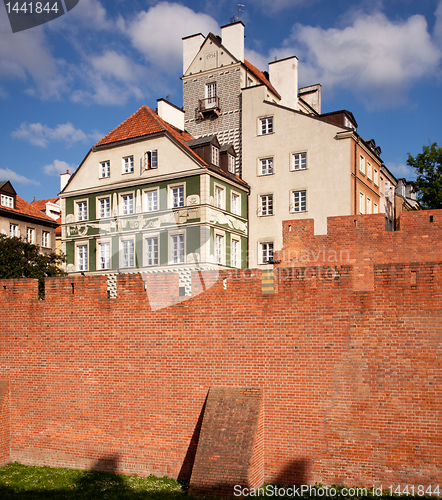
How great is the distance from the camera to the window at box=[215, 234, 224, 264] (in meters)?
23.9

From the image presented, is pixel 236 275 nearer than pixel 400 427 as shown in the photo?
No

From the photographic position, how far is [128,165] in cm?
2595

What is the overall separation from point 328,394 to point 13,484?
22.5 feet

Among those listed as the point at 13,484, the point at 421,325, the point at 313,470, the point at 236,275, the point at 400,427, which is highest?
the point at 236,275

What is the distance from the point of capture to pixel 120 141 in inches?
1028

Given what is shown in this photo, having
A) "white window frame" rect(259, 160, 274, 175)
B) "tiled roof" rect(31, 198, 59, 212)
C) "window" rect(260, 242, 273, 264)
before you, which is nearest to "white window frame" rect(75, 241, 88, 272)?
"window" rect(260, 242, 273, 264)

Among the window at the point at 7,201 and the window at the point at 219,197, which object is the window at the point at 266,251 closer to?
the window at the point at 219,197

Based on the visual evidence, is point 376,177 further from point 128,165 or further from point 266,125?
point 128,165

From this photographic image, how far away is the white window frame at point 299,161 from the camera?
24688 mm

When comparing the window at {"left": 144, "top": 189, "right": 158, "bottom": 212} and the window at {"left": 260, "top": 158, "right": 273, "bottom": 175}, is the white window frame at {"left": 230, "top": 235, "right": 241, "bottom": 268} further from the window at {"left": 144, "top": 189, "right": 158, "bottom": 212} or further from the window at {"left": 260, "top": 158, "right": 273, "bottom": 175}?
the window at {"left": 144, "top": 189, "right": 158, "bottom": 212}

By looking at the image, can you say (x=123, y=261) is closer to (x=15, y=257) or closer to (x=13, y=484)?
(x=15, y=257)

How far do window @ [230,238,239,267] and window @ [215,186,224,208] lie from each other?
2.11 metres

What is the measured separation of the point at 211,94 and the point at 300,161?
7274 mm

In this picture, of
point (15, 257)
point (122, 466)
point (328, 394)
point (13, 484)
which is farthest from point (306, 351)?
point (15, 257)
